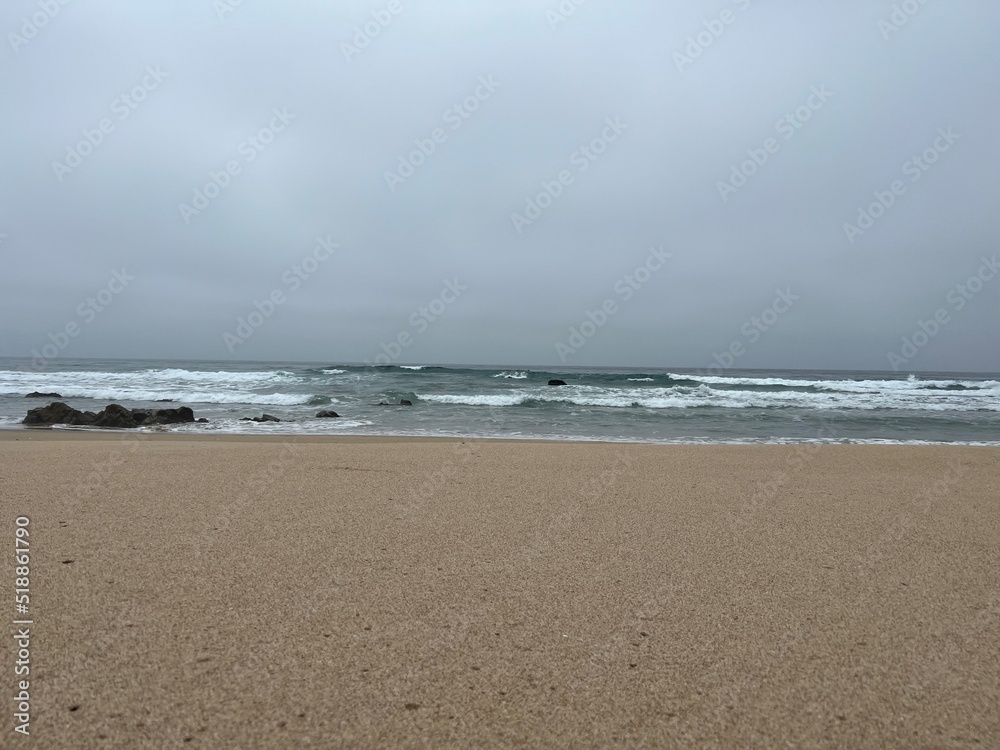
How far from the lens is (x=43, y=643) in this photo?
2.16 metres

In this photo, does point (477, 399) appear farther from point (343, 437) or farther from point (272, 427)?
point (343, 437)

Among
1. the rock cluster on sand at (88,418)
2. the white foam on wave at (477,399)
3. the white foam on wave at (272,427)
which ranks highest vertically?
the white foam on wave at (477,399)

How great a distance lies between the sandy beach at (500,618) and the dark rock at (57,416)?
10.5 metres

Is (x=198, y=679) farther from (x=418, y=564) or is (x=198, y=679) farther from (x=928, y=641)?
(x=928, y=641)

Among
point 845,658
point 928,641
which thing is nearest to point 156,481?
point 845,658

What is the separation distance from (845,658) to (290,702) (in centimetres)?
214

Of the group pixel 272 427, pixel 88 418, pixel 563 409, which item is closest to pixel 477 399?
pixel 563 409

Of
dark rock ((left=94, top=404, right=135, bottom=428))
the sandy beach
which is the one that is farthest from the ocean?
the sandy beach

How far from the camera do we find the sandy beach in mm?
1808

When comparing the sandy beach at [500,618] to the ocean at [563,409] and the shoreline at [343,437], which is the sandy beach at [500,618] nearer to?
the shoreline at [343,437]

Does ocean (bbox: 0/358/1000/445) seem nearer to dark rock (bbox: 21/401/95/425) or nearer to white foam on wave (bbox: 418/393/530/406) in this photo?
white foam on wave (bbox: 418/393/530/406)

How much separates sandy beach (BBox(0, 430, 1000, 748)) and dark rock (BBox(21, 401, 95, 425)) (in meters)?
10.5

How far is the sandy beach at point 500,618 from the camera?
1.81 metres

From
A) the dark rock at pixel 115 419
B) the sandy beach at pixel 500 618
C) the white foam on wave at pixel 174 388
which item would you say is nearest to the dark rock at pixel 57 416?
the dark rock at pixel 115 419
